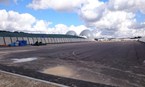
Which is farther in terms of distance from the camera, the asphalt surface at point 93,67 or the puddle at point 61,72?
the puddle at point 61,72

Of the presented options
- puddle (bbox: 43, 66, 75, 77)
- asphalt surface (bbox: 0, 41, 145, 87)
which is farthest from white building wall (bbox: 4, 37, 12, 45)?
puddle (bbox: 43, 66, 75, 77)

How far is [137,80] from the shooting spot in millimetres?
10836

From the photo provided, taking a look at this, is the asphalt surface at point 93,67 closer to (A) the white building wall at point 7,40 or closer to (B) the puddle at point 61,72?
(B) the puddle at point 61,72

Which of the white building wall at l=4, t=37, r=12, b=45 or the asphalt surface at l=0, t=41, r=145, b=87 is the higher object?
the asphalt surface at l=0, t=41, r=145, b=87

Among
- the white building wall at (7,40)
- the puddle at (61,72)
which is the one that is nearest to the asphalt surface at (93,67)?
the puddle at (61,72)

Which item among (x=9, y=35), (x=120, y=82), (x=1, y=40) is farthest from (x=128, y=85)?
(x=9, y=35)

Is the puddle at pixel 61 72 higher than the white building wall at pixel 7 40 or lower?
higher

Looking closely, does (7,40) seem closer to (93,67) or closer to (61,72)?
(93,67)

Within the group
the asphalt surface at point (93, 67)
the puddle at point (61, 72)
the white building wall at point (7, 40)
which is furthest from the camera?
the white building wall at point (7, 40)

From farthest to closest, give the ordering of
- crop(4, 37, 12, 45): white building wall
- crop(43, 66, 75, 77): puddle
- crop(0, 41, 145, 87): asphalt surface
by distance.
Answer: crop(4, 37, 12, 45): white building wall → crop(43, 66, 75, 77): puddle → crop(0, 41, 145, 87): asphalt surface

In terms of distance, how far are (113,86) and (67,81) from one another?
6.86ft

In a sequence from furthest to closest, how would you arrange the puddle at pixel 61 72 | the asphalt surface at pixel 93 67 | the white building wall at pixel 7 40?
1. the white building wall at pixel 7 40
2. the puddle at pixel 61 72
3. the asphalt surface at pixel 93 67

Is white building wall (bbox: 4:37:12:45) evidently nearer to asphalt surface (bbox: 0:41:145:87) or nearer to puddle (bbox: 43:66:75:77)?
asphalt surface (bbox: 0:41:145:87)

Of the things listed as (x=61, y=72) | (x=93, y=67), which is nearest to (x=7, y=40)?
(x=93, y=67)
